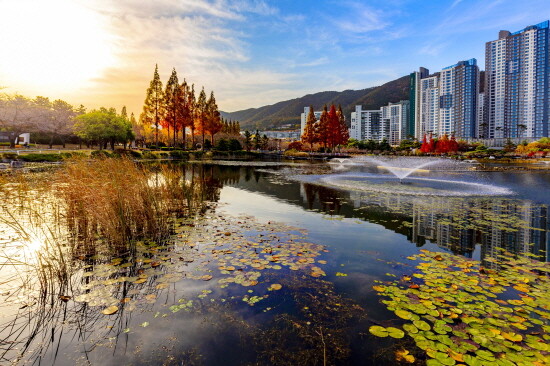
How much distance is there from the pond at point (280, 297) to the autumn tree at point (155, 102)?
161ft

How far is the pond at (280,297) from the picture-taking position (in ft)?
9.80

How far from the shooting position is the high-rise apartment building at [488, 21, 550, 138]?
337 ft

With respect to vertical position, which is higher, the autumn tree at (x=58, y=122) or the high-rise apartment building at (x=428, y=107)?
the high-rise apartment building at (x=428, y=107)

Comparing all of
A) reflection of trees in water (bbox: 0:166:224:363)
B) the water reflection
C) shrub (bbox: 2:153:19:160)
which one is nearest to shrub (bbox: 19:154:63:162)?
shrub (bbox: 2:153:19:160)

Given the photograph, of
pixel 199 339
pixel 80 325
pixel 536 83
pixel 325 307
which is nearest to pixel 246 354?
pixel 199 339

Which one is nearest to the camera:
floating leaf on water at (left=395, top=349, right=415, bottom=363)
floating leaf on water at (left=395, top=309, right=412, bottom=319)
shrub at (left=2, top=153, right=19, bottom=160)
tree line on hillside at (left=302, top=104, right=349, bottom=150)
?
floating leaf on water at (left=395, top=349, right=415, bottom=363)

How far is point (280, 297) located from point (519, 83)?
14288 centimetres

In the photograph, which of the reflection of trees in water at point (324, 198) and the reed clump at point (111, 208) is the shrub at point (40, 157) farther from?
the reed clump at point (111, 208)

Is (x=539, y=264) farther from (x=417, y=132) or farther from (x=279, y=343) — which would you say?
(x=417, y=132)

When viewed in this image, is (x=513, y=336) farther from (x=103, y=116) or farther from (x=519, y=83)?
(x=519, y=83)

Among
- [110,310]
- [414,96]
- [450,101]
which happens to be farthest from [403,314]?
[414,96]

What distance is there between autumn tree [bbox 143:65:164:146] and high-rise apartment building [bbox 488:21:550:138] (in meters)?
110

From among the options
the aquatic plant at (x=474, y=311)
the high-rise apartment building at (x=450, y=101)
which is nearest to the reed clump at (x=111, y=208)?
the aquatic plant at (x=474, y=311)

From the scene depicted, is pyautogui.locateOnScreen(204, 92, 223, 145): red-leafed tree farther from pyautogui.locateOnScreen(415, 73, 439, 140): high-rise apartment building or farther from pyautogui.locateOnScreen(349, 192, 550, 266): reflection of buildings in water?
pyautogui.locateOnScreen(415, 73, 439, 140): high-rise apartment building
